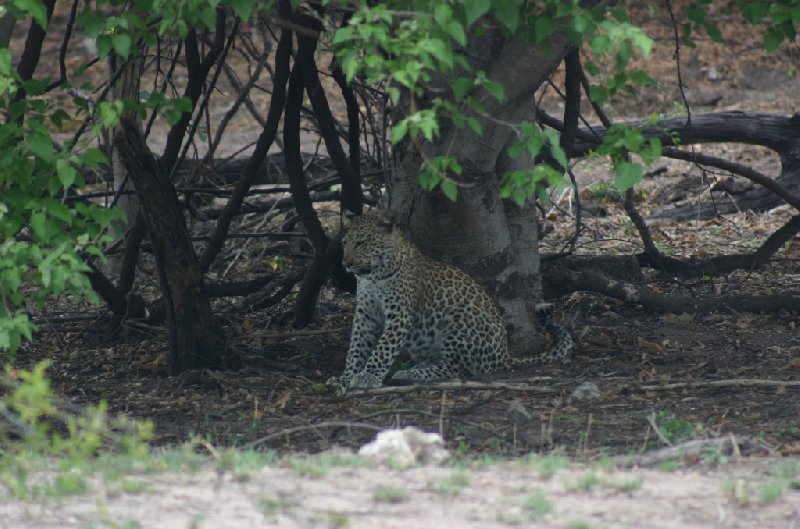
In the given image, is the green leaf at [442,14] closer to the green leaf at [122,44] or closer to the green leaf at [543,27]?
the green leaf at [543,27]

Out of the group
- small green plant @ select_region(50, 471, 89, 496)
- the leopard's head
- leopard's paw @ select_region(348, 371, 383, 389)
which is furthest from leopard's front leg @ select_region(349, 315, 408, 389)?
small green plant @ select_region(50, 471, 89, 496)

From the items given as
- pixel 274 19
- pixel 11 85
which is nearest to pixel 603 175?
pixel 274 19

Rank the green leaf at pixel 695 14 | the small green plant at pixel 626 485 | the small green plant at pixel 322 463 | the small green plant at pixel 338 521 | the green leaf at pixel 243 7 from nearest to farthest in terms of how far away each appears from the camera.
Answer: the small green plant at pixel 338 521
the small green plant at pixel 626 485
the small green plant at pixel 322 463
the green leaf at pixel 243 7
the green leaf at pixel 695 14

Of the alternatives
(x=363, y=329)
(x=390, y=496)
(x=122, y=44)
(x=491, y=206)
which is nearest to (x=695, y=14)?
(x=491, y=206)

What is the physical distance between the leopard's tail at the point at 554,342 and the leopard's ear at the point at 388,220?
129 cm

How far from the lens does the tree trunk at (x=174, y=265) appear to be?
7766 millimetres

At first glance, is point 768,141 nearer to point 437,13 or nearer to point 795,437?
point 795,437

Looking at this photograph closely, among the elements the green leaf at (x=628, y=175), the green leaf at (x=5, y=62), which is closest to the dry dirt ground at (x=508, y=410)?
the green leaf at (x=628, y=175)

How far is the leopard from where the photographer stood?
8.33m

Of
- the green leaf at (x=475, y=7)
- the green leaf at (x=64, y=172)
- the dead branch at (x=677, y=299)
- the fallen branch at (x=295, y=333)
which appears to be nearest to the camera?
the green leaf at (x=475, y=7)

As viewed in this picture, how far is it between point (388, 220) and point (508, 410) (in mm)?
1867

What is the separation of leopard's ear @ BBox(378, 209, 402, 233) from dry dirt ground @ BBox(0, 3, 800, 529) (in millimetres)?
1189

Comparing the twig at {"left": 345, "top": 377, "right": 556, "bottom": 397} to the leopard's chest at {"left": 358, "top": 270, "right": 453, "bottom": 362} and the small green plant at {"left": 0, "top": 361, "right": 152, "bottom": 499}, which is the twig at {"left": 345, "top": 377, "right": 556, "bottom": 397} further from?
the small green plant at {"left": 0, "top": 361, "right": 152, "bottom": 499}

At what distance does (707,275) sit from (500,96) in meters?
5.55
